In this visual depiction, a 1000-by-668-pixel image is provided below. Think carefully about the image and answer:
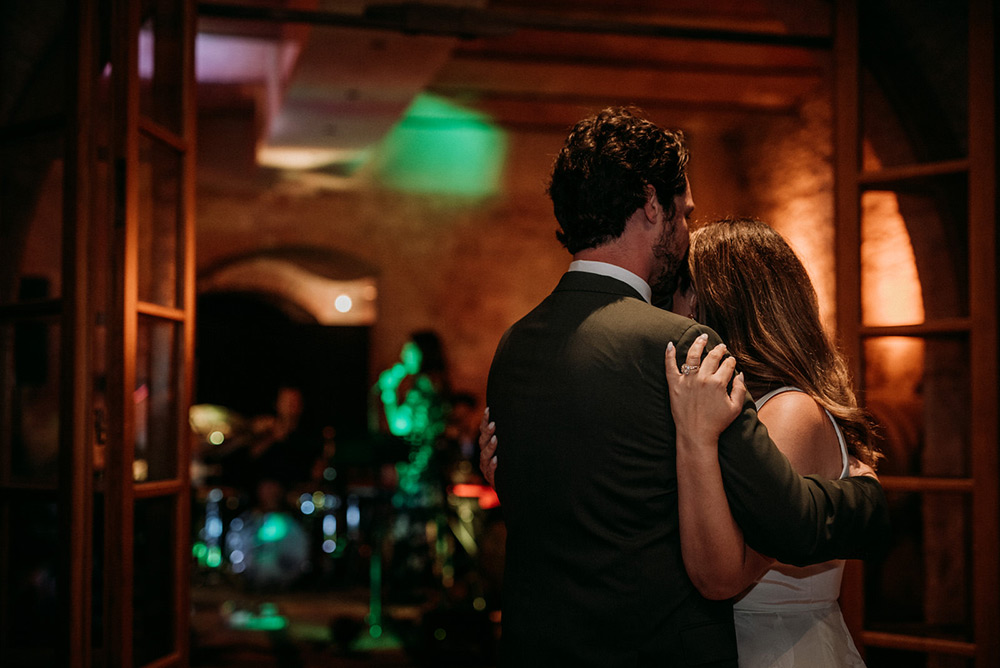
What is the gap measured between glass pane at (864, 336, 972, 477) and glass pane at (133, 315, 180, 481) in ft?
7.57

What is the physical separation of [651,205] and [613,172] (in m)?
0.10

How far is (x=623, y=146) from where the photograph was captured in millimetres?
1633

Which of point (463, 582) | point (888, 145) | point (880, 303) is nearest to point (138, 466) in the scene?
point (880, 303)

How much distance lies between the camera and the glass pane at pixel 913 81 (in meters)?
2.92

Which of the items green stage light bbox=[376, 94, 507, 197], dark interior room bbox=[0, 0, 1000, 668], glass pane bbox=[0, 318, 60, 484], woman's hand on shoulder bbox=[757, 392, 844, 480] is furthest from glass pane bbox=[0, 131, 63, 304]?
green stage light bbox=[376, 94, 507, 197]

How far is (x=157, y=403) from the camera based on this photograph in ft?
9.52

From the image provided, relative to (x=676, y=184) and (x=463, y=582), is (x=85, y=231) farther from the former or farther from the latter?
(x=463, y=582)

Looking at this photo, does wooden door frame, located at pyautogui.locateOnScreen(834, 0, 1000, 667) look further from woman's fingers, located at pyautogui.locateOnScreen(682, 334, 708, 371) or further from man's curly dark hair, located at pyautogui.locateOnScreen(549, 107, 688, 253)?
woman's fingers, located at pyautogui.locateOnScreen(682, 334, 708, 371)

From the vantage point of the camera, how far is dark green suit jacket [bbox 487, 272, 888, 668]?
152 centimetres

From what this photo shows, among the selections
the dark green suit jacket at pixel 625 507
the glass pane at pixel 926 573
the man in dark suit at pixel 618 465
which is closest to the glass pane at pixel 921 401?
the glass pane at pixel 926 573

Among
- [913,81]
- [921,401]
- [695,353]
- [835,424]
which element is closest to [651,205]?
[695,353]

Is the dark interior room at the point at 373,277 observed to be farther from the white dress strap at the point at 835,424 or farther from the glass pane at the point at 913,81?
the white dress strap at the point at 835,424

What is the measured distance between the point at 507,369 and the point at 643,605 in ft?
1.73

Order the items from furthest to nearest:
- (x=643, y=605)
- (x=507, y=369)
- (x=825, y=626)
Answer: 1. (x=825, y=626)
2. (x=507, y=369)
3. (x=643, y=605)
